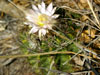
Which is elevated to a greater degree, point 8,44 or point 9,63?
point 8,44

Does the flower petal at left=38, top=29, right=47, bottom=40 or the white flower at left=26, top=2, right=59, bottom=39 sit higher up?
the white flower at left=26, top=2, right=59, bottom=39

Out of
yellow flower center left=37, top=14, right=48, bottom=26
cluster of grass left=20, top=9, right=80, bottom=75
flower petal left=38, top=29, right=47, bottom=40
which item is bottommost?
cluster of grass left=20, top=9, right=80, bottom=75

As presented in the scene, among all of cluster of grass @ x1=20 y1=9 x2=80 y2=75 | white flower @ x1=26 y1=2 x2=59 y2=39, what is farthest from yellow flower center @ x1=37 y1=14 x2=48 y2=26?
cluster of grass @ x1=20 y1=9 x2=80 y2=75

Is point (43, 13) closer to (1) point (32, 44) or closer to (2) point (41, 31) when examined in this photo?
(2) point (41, 31)

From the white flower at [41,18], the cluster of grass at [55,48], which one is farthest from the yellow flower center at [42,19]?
the cluster of grass at [55,48]

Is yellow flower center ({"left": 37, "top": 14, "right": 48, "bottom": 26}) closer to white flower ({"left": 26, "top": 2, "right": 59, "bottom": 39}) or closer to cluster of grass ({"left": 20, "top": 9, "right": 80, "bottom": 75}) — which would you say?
white flower ({"left": 26, "top": 2, "right": 59, "bottom": 39})

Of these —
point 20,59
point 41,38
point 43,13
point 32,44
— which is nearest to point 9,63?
point 20,59

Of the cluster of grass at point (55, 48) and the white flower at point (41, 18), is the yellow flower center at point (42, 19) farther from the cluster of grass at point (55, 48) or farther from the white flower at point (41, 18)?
the cluster of grass at point (55, 48)

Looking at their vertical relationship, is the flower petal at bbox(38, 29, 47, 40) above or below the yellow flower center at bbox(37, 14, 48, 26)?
below

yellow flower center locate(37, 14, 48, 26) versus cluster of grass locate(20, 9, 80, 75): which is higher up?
yellow flower center locate(37, 14, 48, 26)
